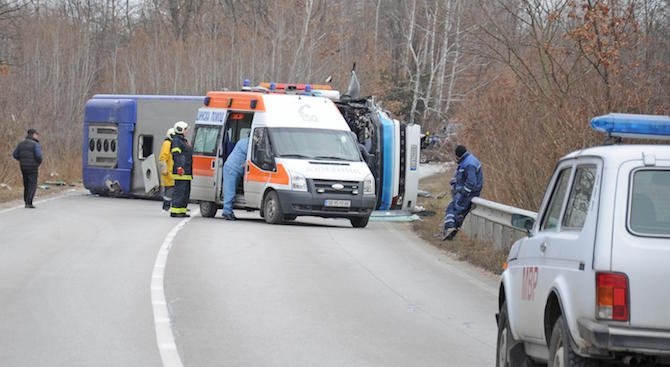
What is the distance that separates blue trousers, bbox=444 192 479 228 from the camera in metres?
22.1

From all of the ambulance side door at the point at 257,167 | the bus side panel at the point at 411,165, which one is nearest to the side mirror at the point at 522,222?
the ambulance side door at the point at 257,167

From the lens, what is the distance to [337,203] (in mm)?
25297

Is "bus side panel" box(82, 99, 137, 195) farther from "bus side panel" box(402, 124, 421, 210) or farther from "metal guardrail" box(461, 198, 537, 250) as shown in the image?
"metal guardrail" box(461, 198, 537, 250)

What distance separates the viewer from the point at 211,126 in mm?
28266

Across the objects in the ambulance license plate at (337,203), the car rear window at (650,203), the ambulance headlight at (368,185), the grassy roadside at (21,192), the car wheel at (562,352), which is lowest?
the grassy roadside at (21,192)

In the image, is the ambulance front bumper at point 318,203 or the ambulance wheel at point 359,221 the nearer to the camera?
the ambulance front bumper at point 318,203

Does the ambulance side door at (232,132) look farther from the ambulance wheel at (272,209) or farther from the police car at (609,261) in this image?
the police car at (609,261)

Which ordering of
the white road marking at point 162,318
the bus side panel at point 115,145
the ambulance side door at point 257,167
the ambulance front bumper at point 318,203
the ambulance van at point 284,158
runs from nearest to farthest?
the white road marking at point 162,318
the ambulance front bumper at point 318,203
the ambulance van at point 284,158
the ambulance side door at point 257,167
the bus side panel at point 115,145

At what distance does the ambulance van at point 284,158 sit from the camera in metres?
25.3

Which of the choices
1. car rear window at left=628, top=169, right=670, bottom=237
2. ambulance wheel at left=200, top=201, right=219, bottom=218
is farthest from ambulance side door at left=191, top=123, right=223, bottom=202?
car rear window at left=628, top=169, right=670, bottom=237

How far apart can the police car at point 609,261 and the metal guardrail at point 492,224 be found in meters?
9.93

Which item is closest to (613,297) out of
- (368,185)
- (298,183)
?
(298,183)

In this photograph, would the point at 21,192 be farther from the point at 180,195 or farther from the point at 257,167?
the point at 257,167

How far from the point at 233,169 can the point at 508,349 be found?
1845 centimetres
